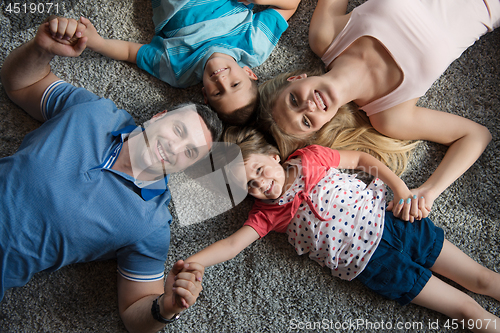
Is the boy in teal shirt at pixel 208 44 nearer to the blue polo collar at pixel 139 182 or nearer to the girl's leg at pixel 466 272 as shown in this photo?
the blue polo collar at pixel 139 182

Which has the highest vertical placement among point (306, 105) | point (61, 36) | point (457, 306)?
point (61, 36)

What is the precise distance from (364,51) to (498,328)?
914 millimetres

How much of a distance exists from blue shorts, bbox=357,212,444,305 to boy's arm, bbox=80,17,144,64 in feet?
3.20

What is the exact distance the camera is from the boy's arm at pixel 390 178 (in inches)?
37.0

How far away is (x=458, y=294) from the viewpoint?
932 mm

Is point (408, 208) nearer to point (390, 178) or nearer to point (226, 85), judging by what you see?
point (390, 178)

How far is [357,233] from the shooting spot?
926mm

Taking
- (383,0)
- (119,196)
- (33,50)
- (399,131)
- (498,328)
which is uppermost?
(383,0)

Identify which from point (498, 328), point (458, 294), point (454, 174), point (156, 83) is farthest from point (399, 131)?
point (156, 83)

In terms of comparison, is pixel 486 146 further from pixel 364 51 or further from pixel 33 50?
pixel 33 50

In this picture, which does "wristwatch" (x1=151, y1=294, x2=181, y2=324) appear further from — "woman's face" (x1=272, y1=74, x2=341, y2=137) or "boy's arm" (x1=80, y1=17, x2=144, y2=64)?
"boy's arm" (x1=80, y1=17, x2=144, y2=64)

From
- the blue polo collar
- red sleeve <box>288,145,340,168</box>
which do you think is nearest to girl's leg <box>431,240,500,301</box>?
red sleeve <box>288,145,340,168</box>

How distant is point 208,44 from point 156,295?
0.77 m

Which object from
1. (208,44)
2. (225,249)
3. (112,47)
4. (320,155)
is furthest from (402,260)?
(112,47)
